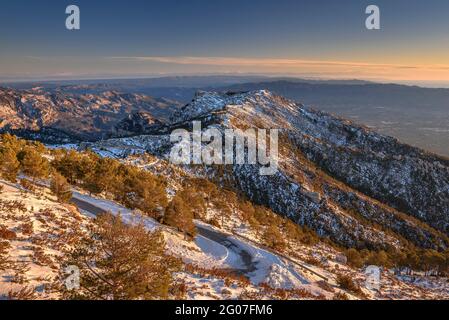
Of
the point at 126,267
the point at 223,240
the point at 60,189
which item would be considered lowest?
the point at 223,240

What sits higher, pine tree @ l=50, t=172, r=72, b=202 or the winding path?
pine tree @ l=50, t=172, r=72, b=202

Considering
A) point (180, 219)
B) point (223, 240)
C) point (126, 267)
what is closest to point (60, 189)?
point (180, 219)

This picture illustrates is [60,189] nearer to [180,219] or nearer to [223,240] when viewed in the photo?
[180,219]

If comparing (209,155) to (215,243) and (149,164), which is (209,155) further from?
(215,243)

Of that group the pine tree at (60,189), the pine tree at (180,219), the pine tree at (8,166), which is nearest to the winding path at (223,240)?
the pine tree at (60,189)

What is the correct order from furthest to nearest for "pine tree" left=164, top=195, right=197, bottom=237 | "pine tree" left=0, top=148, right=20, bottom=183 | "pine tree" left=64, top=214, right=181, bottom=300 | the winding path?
"pine tree" left=164, top=195, right=197, bottom=237 → "pine tree" left=0, top=148, right=20, bottom=183 → the winding path → "pine tree" left=64, top=214, right=181, bottom=300

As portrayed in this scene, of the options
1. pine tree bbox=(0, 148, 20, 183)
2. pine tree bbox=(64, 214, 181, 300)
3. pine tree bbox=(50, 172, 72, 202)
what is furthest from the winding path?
pine tree bbox=(64, 214, 181, 300)

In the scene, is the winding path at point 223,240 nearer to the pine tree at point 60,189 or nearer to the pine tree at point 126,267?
the pine tree at point 60,189

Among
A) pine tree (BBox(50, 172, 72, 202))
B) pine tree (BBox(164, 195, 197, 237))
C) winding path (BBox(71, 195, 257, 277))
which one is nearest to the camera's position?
winding path (BBox(71, 195, 257, 277))

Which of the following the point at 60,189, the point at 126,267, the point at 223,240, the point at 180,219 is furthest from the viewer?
the point at 223,240

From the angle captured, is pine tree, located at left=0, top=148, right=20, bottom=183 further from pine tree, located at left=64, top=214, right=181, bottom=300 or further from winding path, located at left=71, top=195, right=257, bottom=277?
pine tree, located at left=64, top=214, right=181, bottom=300
